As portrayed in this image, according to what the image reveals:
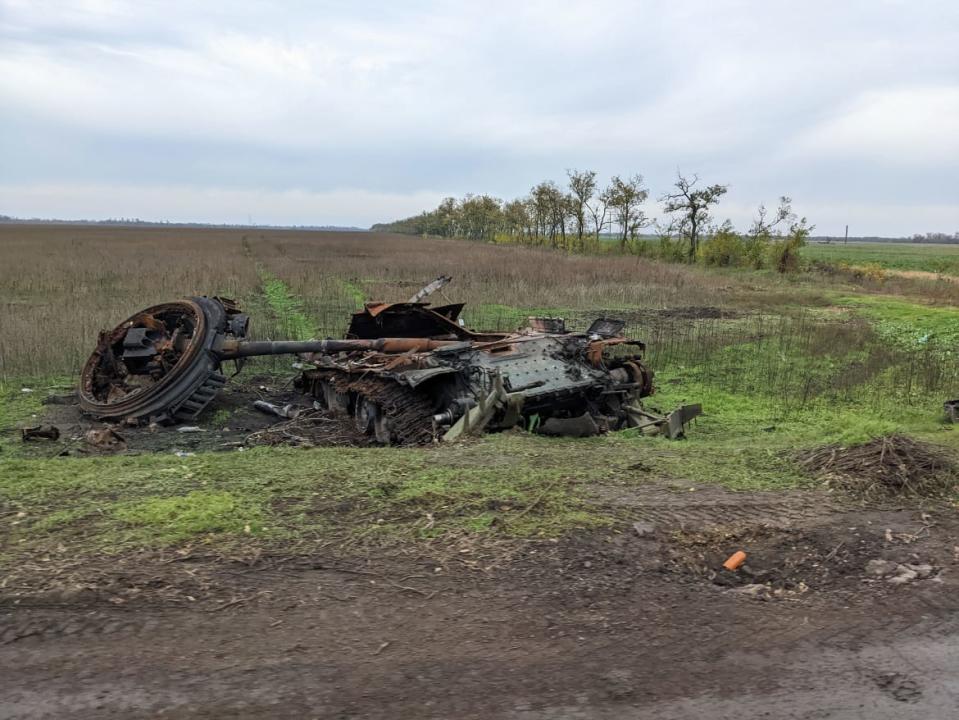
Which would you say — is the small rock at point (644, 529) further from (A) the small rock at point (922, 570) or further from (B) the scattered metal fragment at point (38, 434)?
(B) the scattered metal fragment at point (38, 434)

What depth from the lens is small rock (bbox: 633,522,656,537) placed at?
439cm

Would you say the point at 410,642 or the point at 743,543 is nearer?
the point at 410,642

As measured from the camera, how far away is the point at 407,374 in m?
7.95

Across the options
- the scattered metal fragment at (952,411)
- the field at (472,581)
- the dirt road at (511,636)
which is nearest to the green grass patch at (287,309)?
the field at (472,581)

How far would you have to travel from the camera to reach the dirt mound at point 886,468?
5.19 meters

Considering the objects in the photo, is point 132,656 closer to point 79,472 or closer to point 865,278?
point 79,472

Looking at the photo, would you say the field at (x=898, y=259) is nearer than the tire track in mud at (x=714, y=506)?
No

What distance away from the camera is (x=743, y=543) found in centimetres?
434

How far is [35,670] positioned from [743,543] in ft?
12.0

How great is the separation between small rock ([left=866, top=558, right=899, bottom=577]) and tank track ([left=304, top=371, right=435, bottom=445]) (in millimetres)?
4362

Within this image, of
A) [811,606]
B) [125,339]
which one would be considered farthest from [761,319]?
[811,606]

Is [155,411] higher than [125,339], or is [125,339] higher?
[125,339]

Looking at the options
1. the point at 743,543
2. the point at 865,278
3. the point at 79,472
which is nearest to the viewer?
the point at 743,543

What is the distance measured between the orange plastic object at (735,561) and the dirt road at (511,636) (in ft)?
0.25
